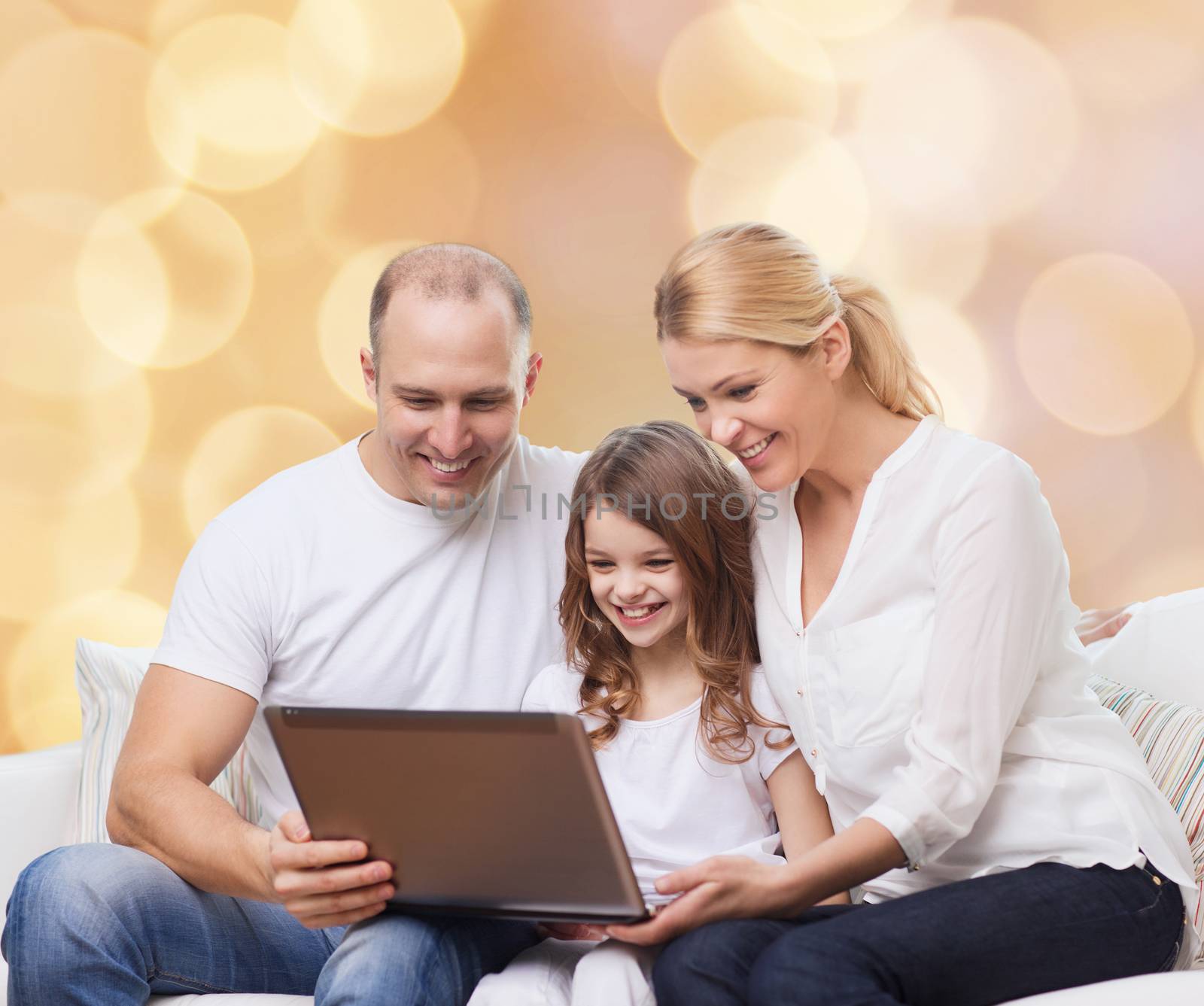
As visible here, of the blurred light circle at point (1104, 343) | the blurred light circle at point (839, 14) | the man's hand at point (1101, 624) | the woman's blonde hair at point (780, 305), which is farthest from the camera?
the blurred light circle at point (839, 14)

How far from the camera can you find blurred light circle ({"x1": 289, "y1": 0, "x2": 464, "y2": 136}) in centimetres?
248

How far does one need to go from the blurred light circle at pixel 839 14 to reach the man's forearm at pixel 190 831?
75.4 inches

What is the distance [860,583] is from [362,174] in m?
1.69

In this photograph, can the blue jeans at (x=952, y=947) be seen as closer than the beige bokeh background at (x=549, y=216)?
Yes

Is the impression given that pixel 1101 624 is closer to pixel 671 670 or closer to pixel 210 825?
pixel 671 670

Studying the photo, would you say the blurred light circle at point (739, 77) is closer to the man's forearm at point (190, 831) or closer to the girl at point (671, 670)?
the girl at point (671, 670)

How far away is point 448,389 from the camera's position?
1518mm

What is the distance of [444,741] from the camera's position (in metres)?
1.03

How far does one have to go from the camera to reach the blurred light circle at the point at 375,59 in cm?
248

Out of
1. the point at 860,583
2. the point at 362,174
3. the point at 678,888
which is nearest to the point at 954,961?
the point at 678,888

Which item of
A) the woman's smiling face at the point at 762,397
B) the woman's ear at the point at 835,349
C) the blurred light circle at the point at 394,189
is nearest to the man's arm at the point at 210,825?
the woman's smiling face at the point at 762,397

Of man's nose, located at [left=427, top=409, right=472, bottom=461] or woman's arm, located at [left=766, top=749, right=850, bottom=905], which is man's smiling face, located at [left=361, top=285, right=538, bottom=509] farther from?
woman's arm, located at [left=766, top=749, right=850, bottom=905]

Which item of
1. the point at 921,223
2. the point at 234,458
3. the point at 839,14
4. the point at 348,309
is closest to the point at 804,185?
the point at 921,223

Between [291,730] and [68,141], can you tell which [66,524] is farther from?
[291,730]
